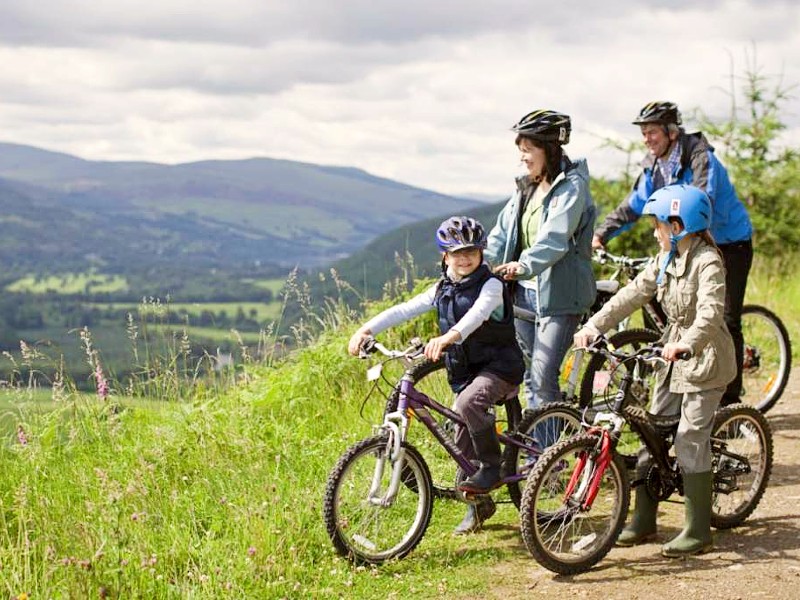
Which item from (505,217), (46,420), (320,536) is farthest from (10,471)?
(505,217)

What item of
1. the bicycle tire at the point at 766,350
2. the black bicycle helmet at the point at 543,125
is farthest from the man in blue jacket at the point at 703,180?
the black bicycle helmet at the point at 543,125

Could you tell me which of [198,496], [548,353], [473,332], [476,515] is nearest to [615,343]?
[548,353]

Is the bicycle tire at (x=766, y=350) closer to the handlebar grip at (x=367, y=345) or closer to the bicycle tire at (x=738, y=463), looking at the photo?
the bicycle tire at (x=738, y=463)

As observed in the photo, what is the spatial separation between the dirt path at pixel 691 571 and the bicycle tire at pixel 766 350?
2527mm

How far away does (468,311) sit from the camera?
17.5 ft

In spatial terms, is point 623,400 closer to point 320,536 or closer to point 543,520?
point 543,520

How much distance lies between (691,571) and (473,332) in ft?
5.54

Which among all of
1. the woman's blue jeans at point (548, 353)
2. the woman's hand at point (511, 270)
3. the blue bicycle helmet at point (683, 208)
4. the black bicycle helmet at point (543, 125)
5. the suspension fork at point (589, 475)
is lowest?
the suspension fork at point (589, 475)

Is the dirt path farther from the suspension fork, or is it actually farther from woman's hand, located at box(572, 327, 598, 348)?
woman's hand, located at box(572, 327, 598, 348)

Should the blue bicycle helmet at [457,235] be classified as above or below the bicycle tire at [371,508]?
above

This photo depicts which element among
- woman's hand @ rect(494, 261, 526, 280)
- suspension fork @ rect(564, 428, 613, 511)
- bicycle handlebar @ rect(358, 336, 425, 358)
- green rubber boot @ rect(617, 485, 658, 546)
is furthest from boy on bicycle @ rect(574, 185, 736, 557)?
bicycle handlebar @ rect(358, 336, 425, 358)

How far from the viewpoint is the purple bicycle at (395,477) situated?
514cm

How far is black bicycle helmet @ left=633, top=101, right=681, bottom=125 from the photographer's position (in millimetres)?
6953

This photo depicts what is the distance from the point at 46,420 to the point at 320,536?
95.1 inches
